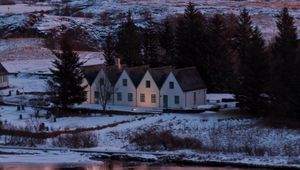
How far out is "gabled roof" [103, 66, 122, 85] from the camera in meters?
65.5

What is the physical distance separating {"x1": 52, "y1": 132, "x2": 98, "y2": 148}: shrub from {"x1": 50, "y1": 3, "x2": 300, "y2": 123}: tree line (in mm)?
13369

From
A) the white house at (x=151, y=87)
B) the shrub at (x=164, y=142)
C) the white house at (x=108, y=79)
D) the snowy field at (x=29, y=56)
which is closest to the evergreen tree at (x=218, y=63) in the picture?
the white house at (x=151, y=87)

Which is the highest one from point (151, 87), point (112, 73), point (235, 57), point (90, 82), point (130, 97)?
point (235, 57)

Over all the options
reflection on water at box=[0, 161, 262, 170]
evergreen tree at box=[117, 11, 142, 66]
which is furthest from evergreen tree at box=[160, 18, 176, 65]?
reflection on water at box=[0, 161, 262, 170]

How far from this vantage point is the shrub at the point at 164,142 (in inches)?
1746

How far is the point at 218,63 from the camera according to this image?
68.6m

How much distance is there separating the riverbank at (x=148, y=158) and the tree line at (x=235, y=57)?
11311 millimetres

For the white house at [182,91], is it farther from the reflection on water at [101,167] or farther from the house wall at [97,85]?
the reflection on water at [101,167]

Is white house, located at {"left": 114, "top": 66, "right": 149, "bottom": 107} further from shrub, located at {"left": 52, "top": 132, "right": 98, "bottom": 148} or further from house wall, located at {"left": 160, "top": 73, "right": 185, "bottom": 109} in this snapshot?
shrub, located at {"left": 52, "top": 132, "right": 98, "bottom": 148}

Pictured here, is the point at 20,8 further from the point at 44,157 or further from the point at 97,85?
the point at 44,157

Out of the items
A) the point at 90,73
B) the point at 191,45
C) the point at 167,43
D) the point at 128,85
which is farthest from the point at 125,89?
the point at 167,43

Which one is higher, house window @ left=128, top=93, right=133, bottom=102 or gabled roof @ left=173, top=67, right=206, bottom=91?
gabled roof @ left=173, top=67, right=206, bottom=91

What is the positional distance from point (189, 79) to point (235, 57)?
1214 cm

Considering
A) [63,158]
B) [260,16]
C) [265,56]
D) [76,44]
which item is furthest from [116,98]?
[260,16]
